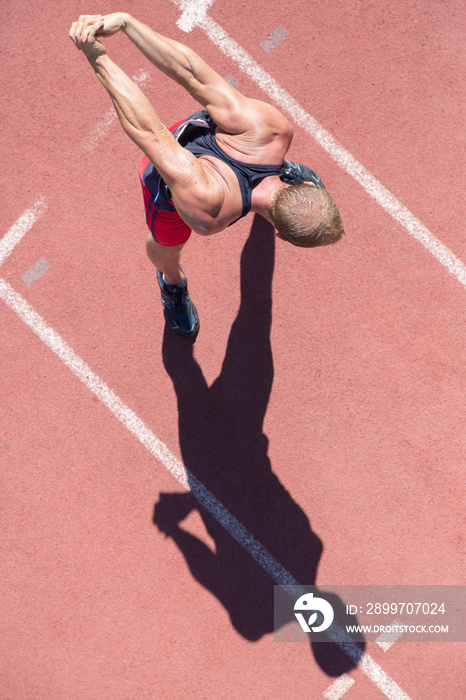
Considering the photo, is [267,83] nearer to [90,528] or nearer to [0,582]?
[90,528]

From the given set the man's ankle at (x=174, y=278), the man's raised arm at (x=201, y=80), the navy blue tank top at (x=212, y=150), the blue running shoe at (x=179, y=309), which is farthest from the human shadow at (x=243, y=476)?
the man's raised arm at (x=201, y=80)

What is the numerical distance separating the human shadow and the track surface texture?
0.02m

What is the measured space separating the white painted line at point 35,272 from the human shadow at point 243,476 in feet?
3.81

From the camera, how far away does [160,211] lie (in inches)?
123

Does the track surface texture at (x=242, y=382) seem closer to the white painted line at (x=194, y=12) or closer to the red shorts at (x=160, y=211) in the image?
the white painted line at (x=194, y=12)

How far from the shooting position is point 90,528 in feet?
13.4

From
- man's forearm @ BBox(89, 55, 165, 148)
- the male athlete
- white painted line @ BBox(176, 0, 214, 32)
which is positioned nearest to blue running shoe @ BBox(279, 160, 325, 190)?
the male athlete

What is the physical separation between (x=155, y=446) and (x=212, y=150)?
7.94ft

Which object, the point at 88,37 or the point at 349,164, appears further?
the point at 349,164

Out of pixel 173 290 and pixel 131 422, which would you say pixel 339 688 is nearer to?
pixel 131 422

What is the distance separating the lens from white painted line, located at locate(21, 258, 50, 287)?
4.12m

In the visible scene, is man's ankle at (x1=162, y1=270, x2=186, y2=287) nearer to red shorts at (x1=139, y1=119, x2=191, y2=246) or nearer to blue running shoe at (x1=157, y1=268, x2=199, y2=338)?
blue running shoe at (x1=157, y1=268, x2=199, y2=338)

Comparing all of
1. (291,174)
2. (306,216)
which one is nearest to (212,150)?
(291,174)

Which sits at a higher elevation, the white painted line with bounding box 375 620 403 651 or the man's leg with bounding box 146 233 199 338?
the man's leg with bounding box 146 233 199 338
